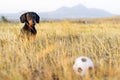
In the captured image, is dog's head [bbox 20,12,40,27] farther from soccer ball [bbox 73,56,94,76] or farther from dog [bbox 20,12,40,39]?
soccer ball [bbox 73,56,94,76]

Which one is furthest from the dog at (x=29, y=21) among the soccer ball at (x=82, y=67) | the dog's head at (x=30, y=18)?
the soccer ball at (x=82, y=67)

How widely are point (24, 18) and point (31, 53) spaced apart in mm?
2688

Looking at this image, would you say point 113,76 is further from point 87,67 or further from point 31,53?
point 31,53

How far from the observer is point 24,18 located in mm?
8250

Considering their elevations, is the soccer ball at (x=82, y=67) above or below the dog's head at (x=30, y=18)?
below

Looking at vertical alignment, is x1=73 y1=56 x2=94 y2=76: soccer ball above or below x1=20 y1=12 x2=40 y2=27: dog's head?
below

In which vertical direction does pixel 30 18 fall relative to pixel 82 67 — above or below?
above

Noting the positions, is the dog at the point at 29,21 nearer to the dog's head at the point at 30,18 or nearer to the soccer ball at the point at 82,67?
the dog's head at the point at 30,18

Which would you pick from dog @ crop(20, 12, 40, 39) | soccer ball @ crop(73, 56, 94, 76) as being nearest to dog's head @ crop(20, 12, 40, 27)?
dog @ crop(20, 12, 40, 39)

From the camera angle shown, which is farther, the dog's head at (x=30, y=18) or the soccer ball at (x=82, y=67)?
the dog's head at (x=30, y=18)

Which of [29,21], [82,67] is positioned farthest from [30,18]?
[82,67]

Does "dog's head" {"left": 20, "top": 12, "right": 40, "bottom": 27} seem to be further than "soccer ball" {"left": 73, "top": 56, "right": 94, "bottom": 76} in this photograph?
Yes

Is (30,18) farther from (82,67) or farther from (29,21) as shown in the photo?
(82,67)

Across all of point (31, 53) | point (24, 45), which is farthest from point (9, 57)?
point (24, 45)
